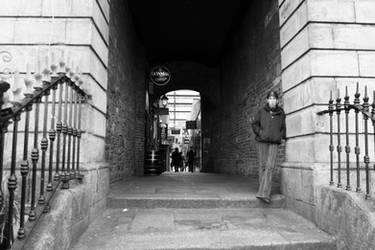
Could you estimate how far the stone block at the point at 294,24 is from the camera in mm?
4711

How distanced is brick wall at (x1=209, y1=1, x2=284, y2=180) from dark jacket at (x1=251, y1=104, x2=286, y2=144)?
185cm

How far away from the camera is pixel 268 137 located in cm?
504

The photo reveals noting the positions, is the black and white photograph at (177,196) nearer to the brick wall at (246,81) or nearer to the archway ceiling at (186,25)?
the brick wall at (246,81)

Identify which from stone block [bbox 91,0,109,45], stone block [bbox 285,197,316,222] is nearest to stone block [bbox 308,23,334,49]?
stone block [bbox 285,197,316,222]

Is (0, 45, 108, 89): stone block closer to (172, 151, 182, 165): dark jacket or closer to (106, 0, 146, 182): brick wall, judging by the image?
(106, 0, 146, 182): brick wall

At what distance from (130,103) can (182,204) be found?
5.58m

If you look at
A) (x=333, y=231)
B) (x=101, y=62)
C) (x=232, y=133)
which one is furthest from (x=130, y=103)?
(x=333, y=231)

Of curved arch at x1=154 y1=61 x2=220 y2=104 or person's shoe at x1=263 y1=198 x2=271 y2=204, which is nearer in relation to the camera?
person's shoe at x1=263 y1=198 x2=271 y2=204

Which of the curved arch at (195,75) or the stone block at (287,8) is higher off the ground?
the curved arch at (195,75)

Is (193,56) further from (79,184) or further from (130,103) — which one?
(79,184)

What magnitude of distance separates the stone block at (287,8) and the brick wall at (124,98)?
3.34m

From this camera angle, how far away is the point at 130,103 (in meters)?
10.0

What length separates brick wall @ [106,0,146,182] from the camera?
696 cm

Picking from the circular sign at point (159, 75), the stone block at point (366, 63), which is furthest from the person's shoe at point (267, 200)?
the circular sign at point (159, 75)
